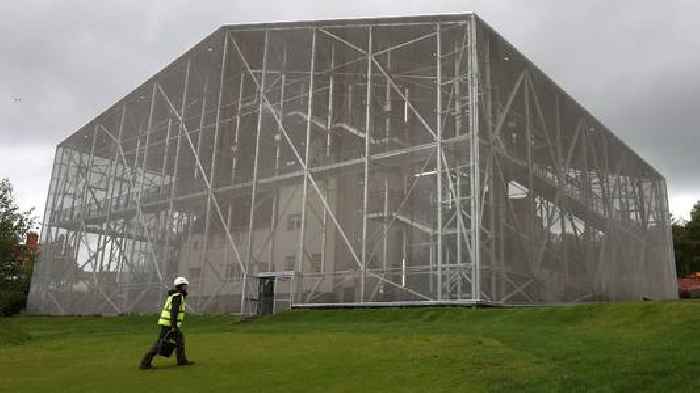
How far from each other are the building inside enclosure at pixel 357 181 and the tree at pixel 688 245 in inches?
813

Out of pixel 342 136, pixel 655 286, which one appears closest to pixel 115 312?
pixel 342 136

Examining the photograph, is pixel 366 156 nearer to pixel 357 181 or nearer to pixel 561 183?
pixel 357 181

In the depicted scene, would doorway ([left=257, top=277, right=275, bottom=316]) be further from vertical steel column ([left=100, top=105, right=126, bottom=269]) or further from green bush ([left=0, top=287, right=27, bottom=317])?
green bush ([left=0, top=287, right=27, bottom=317])

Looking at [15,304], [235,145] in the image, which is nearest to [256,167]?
[235,145]

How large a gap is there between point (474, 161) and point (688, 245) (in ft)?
137

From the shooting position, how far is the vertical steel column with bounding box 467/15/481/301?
21.6 metres

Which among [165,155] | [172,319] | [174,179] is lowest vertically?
[172,319]

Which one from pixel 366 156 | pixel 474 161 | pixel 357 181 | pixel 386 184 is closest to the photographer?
pixel 474 161

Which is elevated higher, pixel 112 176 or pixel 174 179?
pixel 112 176

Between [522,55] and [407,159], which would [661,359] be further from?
[522,55]

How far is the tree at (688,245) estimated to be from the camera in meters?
55.4

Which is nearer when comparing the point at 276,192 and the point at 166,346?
the point at 166,346

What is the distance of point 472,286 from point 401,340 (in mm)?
8982

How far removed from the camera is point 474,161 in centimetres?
2278
